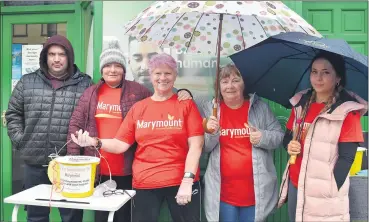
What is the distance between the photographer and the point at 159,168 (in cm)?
293

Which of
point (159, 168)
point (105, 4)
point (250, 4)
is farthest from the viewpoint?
point (105, 4)

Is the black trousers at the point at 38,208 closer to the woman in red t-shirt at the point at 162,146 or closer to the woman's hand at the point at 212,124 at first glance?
the woman in red t-shirt at the point at 162,146

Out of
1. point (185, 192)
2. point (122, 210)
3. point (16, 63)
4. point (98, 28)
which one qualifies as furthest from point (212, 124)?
point (16, 63)

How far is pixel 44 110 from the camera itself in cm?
335

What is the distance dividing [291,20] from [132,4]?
199 cm

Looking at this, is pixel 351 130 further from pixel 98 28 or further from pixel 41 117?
pixel 98 28

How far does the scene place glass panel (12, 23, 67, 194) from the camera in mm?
4383

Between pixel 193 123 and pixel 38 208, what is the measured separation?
5.33 feet

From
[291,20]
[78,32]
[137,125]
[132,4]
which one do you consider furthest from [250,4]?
[78,32]

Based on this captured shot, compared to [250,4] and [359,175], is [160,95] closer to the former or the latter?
[250,4]

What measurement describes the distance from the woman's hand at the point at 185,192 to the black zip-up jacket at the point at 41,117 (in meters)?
1.15

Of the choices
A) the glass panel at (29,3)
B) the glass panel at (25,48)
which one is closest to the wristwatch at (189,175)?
the glass panel at (25,48)

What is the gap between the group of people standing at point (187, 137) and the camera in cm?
268

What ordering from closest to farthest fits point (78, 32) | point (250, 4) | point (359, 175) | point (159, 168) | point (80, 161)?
1. point (250, 4)
2. point (80, 161)
3. point (159, 168)
4. point (359, 175)
5. point (78, 32)
